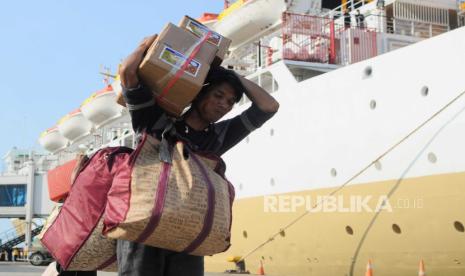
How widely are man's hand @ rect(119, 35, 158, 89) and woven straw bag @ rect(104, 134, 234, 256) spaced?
0.23 m

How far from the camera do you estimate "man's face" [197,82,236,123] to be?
288cm

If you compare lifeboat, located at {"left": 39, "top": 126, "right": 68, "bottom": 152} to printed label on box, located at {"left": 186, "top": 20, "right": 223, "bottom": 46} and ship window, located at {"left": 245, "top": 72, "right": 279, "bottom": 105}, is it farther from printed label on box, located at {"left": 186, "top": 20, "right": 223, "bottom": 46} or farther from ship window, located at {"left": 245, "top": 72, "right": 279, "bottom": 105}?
printed label on box, located at {"left": 186, "top": 20, "right": 223, "bottom": 46}

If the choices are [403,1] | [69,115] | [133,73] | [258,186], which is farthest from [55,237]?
[69,115]

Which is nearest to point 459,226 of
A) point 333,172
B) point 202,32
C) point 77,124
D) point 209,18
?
point 333,172

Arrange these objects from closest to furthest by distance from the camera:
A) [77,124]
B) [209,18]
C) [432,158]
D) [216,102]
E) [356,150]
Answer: [216,102]
[432,158]
[356,150]
[209,18]
[77,124]

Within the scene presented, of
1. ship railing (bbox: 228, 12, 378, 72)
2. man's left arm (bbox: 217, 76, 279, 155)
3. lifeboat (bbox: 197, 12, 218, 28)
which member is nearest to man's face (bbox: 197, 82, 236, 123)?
man's left arm (bbox: 217, 76, 279, 155)

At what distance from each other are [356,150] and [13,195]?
98.1ft

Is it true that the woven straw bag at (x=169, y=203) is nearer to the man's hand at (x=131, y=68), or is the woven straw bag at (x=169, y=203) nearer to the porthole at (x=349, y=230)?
the man's hand at (x=131, y=68)

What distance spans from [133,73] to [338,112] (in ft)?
27.1

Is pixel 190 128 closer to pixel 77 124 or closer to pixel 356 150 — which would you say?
pixel 356 150

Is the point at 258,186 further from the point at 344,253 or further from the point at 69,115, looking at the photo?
the point at 69,115

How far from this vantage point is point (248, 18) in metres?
15.8

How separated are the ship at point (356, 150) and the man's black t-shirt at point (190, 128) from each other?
5.35 ft

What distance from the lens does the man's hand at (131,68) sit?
2.55 meters
